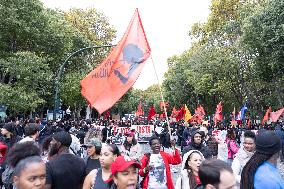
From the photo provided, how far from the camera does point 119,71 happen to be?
959 cm

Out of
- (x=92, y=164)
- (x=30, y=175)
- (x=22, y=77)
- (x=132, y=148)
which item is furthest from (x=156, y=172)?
(x=22, y=77)

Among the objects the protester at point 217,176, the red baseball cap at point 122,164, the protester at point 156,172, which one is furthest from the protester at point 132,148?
the protester at point 217,176

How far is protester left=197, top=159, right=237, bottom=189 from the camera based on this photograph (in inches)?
131

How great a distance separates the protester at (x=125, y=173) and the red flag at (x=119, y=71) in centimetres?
477

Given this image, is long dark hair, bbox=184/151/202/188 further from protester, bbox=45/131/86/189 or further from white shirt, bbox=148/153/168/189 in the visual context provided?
white shirt, bbox=148/153/168/189

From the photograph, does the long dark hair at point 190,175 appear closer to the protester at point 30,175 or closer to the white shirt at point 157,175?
the white shirt at point 157,175

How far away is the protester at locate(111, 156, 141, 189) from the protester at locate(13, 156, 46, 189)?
0.61 metres

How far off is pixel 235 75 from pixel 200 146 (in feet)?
122

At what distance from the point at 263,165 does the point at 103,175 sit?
1.85 meters

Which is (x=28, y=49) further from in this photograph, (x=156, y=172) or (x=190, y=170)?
(x=190, y=170)

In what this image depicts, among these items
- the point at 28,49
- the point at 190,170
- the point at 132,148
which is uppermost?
the point at 28,49

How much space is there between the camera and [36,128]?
8.00 meters

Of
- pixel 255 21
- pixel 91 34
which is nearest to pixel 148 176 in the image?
pixel 255 21

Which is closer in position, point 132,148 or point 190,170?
point 190,170
